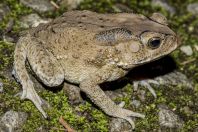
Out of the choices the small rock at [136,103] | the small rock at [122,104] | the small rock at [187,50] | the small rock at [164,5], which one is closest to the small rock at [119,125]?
the small rock at [122,104]

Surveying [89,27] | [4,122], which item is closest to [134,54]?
[89,27]

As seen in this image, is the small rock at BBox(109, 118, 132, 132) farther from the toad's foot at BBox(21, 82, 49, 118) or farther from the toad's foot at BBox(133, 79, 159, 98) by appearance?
the toad's foot at BBox(21, 82, 49, 118)

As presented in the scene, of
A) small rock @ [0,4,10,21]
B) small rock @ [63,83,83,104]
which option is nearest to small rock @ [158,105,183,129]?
small rock @ [63,83,83,104]

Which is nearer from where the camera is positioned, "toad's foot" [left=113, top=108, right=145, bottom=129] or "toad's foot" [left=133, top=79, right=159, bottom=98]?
"toad's foot" [left=113, top=108, right=145, bottom=129]

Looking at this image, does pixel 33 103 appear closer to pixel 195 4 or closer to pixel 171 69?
pixel 171 69

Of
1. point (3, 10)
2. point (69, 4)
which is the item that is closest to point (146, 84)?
point (69, 4)

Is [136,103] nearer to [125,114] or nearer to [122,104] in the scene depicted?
[122,104]

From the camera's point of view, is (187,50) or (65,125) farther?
(187,50)
